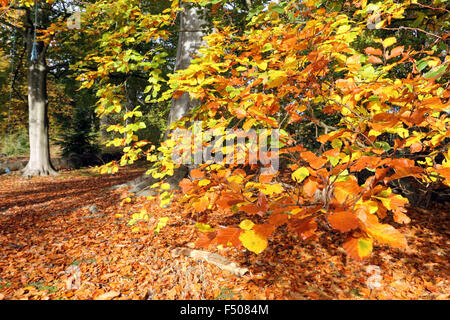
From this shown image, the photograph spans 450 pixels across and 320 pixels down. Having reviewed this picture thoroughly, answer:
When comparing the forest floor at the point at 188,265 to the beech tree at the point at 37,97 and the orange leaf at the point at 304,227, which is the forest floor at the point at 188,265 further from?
the beech tree at the point at 37,97

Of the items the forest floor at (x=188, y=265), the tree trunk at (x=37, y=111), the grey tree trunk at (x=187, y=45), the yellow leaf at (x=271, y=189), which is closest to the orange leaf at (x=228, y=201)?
the yellow leaf at (x=271, y=189)

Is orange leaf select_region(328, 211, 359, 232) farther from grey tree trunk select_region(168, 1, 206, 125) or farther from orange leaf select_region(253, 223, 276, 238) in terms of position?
grey tree trunk select_region(168, 1, 206, 125)

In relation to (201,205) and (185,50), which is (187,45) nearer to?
(185,50)

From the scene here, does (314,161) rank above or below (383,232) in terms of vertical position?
above

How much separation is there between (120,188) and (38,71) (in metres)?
7.30

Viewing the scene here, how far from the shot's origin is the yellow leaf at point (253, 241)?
980mm

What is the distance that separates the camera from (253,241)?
101 cm

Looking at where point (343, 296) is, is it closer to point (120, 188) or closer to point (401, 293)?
point (401, 293)

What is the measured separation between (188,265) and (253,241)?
1956 millimetres

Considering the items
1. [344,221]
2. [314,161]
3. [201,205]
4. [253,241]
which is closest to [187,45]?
[201,205]

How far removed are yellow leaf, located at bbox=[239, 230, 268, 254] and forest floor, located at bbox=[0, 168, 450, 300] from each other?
1.53 meters

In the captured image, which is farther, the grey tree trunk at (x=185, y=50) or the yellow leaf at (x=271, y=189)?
the grey tree trunk at (x=185, y=50)

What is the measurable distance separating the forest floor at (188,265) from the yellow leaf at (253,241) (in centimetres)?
153
